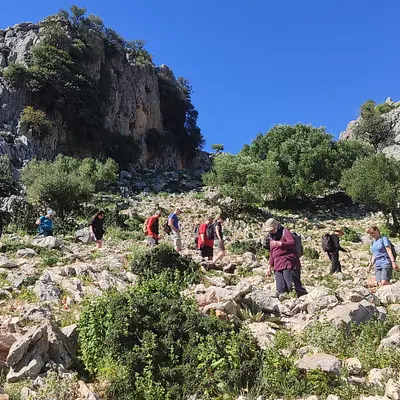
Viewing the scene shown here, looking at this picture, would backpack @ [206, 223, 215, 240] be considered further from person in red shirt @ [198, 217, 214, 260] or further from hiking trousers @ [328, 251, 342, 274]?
hiking trousers @ [328, 251, 342, 274]

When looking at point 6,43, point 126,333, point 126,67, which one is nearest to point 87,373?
point 126,333

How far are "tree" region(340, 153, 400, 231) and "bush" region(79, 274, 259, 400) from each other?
2040 cm

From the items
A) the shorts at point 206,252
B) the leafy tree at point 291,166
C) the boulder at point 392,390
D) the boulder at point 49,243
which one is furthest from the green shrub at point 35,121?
the boulder at point 392,390

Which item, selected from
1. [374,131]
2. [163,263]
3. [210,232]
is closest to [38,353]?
[163,263]

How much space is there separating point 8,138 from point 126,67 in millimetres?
25524

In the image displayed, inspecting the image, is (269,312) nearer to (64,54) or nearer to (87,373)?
(87,373)

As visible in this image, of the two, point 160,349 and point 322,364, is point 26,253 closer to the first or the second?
point 160,349

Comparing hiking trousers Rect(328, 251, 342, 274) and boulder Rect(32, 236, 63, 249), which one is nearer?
hiking trousers Rect(328, 251, 342, 274)

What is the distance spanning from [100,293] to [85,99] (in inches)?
1718

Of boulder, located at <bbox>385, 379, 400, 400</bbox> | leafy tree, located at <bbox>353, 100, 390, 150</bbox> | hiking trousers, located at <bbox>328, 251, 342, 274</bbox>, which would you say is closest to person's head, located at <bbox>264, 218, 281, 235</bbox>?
boulder, located at <bbox>385, 379, 400, 400</bbox>

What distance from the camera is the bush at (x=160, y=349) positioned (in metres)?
3.71

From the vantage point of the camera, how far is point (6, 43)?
159ft

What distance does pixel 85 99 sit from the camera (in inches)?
1842

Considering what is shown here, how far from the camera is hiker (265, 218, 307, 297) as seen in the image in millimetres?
7105
